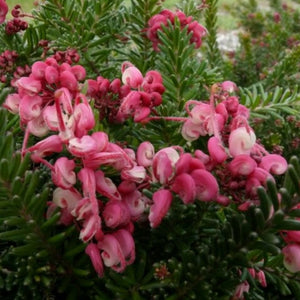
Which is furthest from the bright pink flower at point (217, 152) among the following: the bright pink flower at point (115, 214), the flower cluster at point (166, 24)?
the flower cluster at point (166, 24)

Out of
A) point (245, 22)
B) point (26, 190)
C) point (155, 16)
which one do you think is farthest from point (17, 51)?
point (245, 22)

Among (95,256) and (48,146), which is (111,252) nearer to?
(95,256)

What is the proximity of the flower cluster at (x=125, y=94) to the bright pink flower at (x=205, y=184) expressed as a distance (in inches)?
6.4

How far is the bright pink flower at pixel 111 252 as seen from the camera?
1.74ft

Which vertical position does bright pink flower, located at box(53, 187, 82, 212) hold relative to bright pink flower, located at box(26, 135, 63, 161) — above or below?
below

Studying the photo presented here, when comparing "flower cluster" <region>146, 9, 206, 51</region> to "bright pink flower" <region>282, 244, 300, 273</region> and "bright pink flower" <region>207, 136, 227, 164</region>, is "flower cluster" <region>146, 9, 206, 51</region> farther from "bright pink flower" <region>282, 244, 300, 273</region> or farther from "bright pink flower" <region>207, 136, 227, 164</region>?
"bright pink flower" <region>282, 244, 300, 273</region>

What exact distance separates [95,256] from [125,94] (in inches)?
10.2

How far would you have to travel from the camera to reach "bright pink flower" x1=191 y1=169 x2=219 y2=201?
20.8 inches

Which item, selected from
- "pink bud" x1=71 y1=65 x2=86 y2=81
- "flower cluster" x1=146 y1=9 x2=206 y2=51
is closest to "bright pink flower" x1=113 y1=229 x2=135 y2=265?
"pink bud" x1=71 y1=65 x2=86 y2=81

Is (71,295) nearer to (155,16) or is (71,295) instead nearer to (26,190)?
(26,190)

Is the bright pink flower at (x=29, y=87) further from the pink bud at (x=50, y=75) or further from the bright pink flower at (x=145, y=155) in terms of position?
the bright pink flower at (x=145, y=155)

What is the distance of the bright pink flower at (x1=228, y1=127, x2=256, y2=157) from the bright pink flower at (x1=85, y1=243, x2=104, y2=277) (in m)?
0.20

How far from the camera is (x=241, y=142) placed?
56 cm

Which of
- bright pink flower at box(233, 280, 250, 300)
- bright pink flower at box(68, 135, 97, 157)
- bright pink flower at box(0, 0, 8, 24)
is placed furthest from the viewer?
bright pink flower at box(0, 0, 8, 24)
